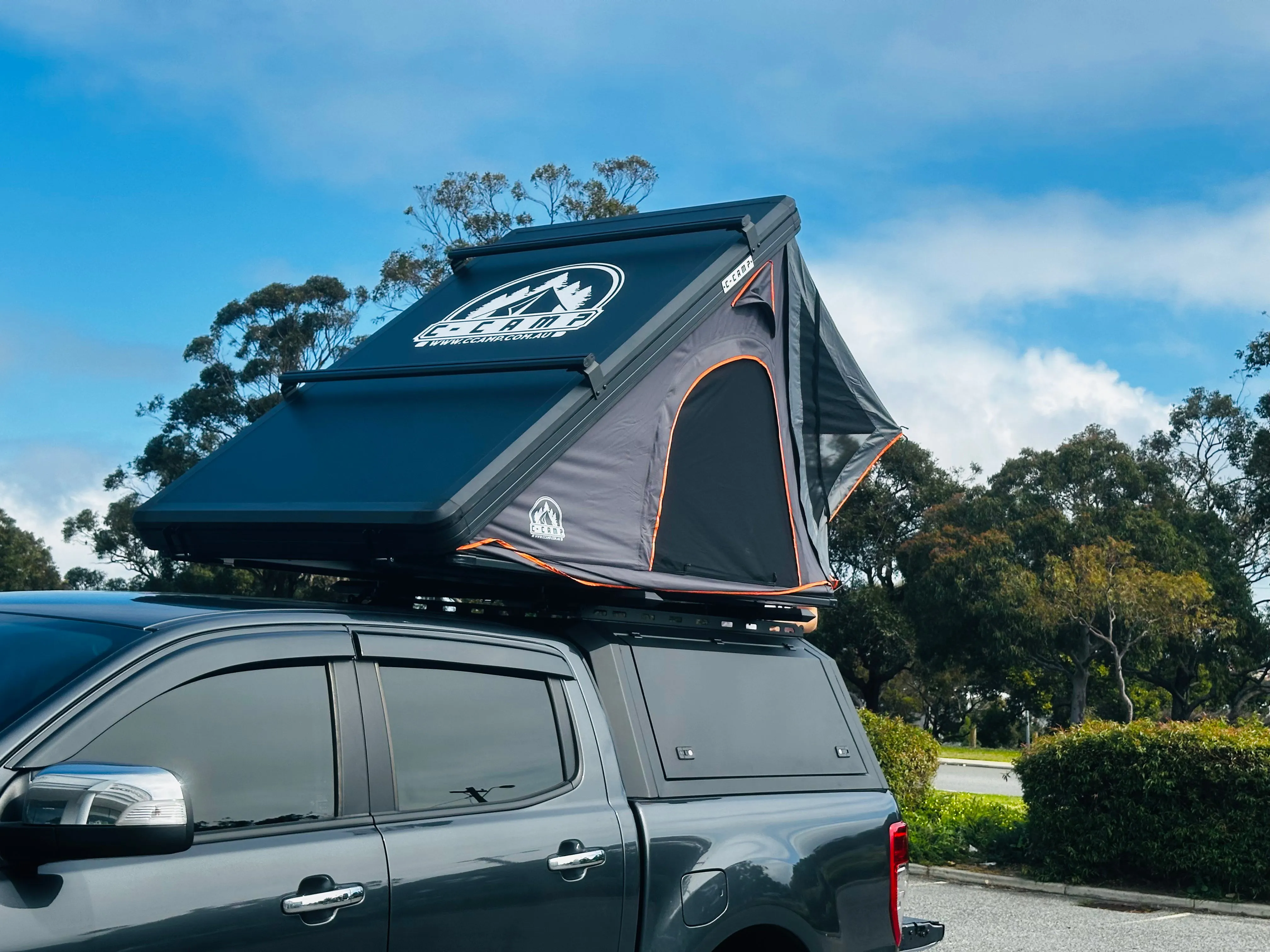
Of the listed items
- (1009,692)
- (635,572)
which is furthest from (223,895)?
(1009,692)

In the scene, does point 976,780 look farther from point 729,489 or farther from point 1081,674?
point 729,489

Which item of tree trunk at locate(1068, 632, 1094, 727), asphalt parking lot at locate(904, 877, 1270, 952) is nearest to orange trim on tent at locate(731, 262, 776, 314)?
asphalt parking lot at locate(904, 877, 1270, 952)

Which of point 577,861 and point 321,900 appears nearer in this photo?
point 321,900

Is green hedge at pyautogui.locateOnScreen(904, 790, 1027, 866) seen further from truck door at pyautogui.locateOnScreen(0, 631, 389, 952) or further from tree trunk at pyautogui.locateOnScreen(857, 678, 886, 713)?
tree trunk at pyautogui.locateOnScreen(857, 678, 886, 713)

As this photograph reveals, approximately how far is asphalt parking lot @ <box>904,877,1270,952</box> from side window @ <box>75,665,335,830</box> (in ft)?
22.5

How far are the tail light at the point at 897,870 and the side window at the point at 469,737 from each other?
1.60m

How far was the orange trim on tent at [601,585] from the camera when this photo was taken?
4.16 meters

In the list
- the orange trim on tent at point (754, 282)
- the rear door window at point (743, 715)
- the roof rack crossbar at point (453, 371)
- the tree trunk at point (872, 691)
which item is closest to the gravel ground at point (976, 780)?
the tree trunk at point (872, 691)

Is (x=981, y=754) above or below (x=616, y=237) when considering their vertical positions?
below

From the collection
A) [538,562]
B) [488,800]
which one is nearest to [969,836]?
[538,562]

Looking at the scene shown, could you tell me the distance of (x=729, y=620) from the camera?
4.99m

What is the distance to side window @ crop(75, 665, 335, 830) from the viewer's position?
282cm

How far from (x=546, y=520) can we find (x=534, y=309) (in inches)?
58.8

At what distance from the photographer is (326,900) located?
2.94 metres
